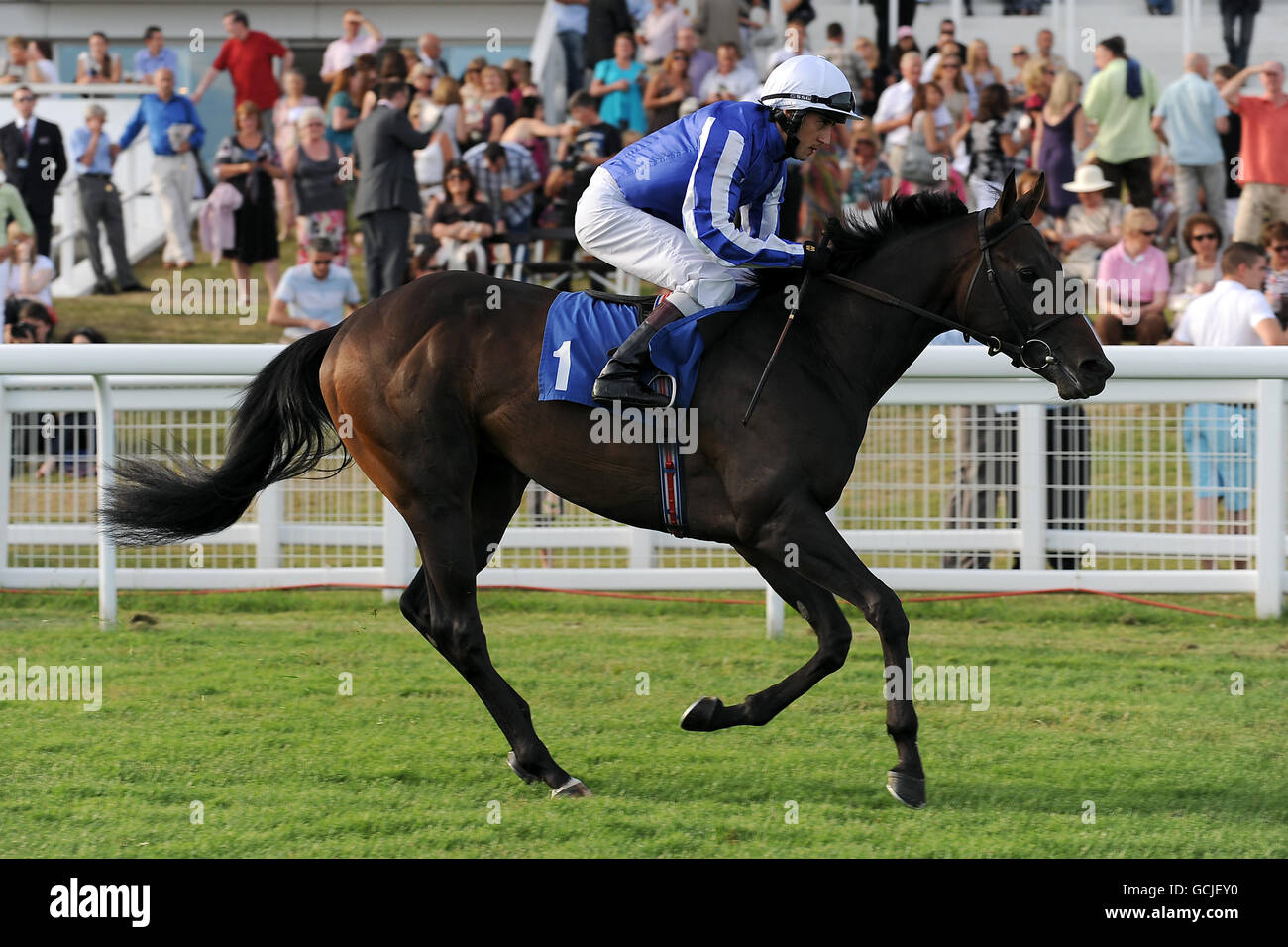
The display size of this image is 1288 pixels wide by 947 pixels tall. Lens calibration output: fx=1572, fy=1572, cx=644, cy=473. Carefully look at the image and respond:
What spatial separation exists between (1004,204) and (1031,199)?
0.08 meters

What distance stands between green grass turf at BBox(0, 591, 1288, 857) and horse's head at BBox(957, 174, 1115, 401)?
42.3 inches

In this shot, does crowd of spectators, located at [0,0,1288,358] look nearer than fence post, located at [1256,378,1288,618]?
No

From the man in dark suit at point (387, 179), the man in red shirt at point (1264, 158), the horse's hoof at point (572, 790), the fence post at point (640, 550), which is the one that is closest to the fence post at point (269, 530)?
the fence post at point (640, 550)

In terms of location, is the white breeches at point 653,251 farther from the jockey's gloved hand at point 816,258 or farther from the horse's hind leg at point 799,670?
the horse's hind leg at point 799,670

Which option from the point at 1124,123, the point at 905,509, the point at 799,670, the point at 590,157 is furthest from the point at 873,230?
the point at 1124,123

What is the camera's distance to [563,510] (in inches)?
257

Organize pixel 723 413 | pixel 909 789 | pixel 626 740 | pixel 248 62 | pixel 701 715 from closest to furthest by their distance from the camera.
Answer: pixel 909 789
pixel 723 413
pixel 701 715
pixel 626 740
pixel 248 62

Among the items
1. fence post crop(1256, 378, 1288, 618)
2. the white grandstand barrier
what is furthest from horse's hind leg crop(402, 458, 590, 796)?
fence post crop(1256, 378, 1288, 618)

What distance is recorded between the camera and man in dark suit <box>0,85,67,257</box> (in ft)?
35.1

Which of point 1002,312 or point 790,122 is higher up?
point 790,122

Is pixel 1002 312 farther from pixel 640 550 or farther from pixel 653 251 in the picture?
pixel 640 550

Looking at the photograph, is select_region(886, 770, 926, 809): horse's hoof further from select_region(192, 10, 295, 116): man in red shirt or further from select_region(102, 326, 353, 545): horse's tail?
select_region(192, 10, 295, 116): man in red shirt

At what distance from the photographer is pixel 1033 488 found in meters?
6.17
